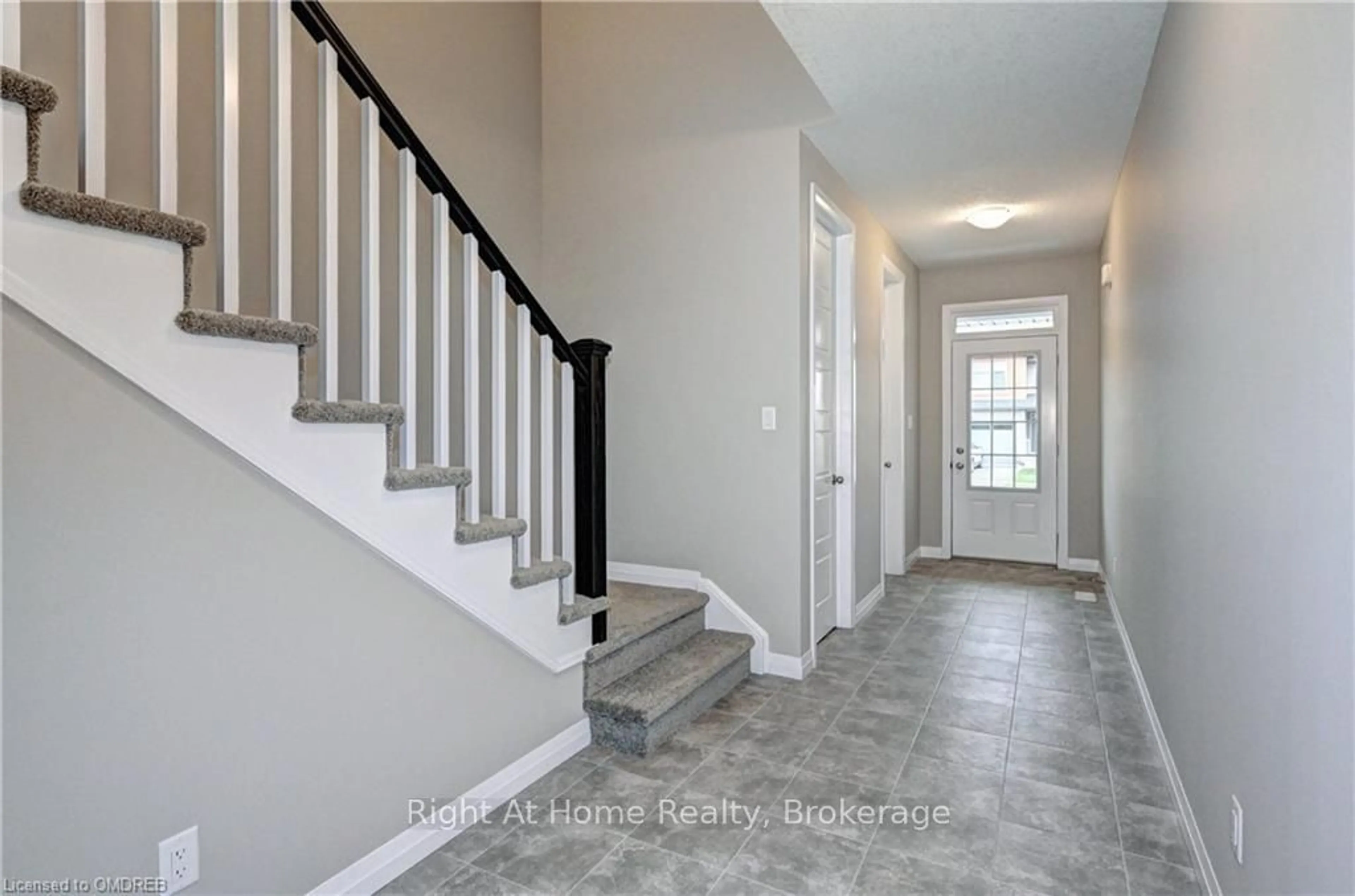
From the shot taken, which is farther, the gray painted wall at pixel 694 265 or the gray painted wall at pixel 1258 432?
the gray painted wall at pixel 694 265

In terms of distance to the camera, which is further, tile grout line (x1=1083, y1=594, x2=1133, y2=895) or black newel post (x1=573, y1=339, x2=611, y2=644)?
black newel post (x1=573, y1=339, x2=611, y2=644)

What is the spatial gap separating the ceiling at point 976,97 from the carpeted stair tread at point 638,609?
7.60 feet

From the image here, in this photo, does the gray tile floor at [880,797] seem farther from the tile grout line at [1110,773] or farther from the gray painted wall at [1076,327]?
the gray painted wall at [1076,327]

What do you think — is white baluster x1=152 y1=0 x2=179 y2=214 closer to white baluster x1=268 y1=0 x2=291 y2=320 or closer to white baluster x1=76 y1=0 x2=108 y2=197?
white baluster x1=76 y1=0 x2=108 y2=197

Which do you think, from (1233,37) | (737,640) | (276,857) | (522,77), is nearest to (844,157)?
(522,77)

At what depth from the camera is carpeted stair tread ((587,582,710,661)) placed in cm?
279

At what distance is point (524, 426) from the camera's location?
241cm

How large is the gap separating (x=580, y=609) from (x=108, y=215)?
1.75 meters

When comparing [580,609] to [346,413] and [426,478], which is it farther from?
[346,413]

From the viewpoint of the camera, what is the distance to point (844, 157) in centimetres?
374

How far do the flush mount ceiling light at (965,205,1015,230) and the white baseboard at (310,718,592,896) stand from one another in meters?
3.89

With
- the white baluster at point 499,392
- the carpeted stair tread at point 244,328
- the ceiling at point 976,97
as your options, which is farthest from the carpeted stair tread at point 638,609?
the ceiling at point 976,97

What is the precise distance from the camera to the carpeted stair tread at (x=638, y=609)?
279 centimetres

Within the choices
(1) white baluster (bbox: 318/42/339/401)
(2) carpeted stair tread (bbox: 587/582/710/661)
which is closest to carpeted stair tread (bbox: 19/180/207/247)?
(1) white baluster (bbox: 318/42/339/401)
